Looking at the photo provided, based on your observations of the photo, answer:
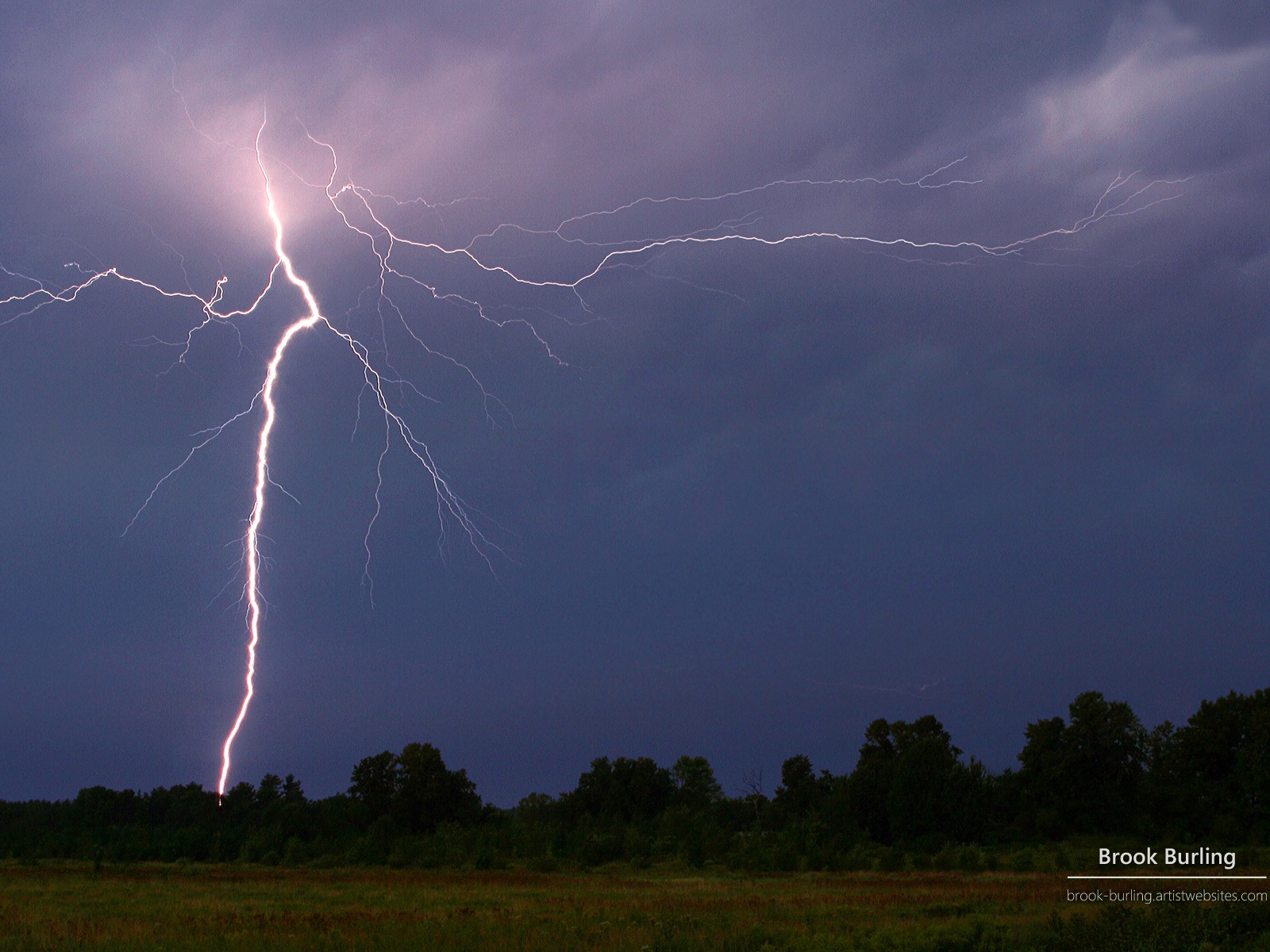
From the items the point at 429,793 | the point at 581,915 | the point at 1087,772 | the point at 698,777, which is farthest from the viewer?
the point at 698,777

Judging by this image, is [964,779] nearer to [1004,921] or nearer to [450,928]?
[1004,921]

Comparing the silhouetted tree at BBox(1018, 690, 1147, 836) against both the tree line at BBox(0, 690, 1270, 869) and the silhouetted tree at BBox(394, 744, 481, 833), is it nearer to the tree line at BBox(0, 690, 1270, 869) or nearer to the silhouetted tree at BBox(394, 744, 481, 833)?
the tree line at BBox(0, 690, 1270, 869)

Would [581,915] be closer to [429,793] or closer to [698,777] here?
[429,793]

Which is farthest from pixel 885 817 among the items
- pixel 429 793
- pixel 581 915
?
pixel 581 915

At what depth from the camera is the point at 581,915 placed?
15.5 meters

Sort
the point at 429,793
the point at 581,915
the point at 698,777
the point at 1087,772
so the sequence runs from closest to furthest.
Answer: the point at 581,915
the point at 1087,772
the point at 429,793
the point at 698,777

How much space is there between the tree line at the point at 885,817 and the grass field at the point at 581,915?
861cm

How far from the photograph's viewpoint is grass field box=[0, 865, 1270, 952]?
11734mm

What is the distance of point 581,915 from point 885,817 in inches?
1256

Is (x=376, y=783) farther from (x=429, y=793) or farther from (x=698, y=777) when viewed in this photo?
(x=698, y=777)

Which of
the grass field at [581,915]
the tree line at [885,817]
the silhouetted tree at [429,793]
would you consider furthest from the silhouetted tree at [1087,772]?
the silhouetted tree at [429,793]

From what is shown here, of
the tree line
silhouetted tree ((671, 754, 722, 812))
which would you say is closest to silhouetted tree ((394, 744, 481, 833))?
the tree line

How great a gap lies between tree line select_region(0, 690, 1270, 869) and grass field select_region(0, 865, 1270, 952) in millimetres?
8609

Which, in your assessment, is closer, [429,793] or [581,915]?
[581,915]
